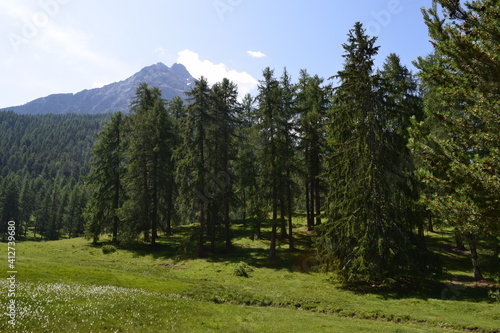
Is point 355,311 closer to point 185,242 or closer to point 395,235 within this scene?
point 395,235

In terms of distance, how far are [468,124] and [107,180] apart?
4113cm

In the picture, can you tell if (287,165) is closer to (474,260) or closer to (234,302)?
(234,302)

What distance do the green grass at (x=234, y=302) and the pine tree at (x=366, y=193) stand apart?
2133 millimetres

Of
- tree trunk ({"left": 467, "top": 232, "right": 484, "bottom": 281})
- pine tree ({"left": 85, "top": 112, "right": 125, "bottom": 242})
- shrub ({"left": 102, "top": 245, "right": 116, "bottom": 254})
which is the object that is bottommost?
shrub ({"left": 102, "top": 245, "right": 116, "bottom": 254})

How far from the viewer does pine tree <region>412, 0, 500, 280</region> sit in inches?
309

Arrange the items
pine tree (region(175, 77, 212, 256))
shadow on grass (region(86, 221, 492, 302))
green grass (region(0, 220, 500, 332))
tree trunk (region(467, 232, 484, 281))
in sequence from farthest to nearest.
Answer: pine tree (region(175, 77, 212, 256)) → tree trunk (region(467, 232, 484, 281)) → shadow on grass (region(86, 221, 492, 302)) → green grass (region(0, 220, 500, 332))

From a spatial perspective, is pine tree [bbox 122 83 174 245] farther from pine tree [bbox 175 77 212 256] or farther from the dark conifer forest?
pine tree [bbox 175 77 212 256]

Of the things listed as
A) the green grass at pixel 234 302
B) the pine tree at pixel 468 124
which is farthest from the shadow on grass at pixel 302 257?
the pine tree at pixel 468 124

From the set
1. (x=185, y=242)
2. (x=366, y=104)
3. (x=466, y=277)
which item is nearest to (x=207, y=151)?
(x=185, y=242)

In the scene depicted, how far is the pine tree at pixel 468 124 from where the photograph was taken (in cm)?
784

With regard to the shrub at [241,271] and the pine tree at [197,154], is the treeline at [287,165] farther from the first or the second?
the shrub at [241,271]

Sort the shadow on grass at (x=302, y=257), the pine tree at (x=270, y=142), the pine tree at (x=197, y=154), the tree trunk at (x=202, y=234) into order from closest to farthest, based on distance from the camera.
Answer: the shadow on grass at (x=302, y=257) → the pine tree at (x=270, y=142) → the tree trunk at (x=202, y=234) → the pine tree at (x=197, y=154)

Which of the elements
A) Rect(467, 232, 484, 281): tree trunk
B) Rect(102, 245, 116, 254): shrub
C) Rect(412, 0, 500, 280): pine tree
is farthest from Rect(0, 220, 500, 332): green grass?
Rect(412, 0, 500, 280): pine tree

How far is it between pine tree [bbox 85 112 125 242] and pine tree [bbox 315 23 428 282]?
98.2ft
